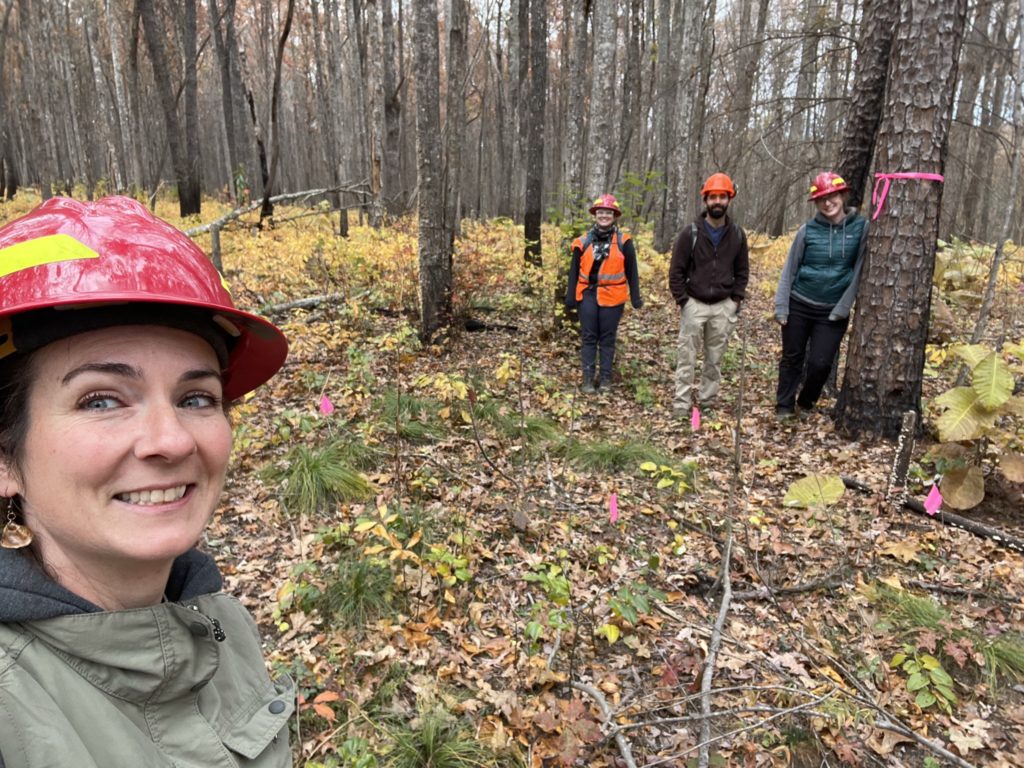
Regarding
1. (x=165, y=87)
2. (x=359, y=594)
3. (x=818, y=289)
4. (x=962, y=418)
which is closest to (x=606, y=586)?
(x=359, y=594)

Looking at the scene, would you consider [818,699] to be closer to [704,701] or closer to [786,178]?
[704,701]

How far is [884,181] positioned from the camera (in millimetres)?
5000

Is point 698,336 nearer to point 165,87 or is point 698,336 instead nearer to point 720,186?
point 720,186

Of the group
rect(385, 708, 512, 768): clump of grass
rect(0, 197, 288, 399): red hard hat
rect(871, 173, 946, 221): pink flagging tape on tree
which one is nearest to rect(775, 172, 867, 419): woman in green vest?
rect(871, 173, 946, 221): pink flagging tape on tree

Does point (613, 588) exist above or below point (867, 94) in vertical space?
below

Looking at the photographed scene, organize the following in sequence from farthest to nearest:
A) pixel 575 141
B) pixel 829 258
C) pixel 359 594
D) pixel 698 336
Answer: pixel 575 141
pixel 698 336
pixel 829 258
pixel 359 594

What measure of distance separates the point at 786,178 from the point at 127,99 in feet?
50.9

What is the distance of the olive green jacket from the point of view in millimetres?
861

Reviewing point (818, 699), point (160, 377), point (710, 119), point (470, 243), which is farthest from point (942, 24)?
point (470, 243)

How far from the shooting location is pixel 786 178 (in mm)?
7117

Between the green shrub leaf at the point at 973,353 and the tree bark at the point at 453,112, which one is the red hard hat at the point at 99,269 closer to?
the green shrub leaf at the point at 973,353

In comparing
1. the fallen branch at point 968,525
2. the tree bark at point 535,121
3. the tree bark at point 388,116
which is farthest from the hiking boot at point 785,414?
the tree bark at point 388,116

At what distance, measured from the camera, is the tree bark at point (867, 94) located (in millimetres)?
5629

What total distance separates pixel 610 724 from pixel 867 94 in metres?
6.28
